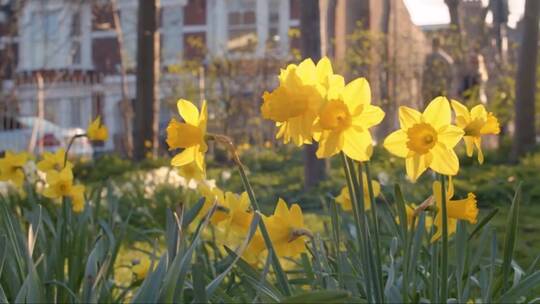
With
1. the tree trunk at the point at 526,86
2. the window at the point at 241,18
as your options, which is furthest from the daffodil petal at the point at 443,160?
the window at the point at 241,18

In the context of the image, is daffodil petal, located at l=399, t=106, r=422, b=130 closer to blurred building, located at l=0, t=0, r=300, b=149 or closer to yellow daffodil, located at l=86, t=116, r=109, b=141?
yellow daffodil, located at l=86, t=116, r=109, b=141

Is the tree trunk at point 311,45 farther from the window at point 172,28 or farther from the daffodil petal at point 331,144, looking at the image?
the window at point 172,28

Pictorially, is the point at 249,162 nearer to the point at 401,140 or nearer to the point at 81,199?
the point at 81,199

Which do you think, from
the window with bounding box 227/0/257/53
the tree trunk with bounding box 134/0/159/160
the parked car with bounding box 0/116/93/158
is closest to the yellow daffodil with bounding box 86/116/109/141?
the tree trunk with bounding box 134/0/159/160

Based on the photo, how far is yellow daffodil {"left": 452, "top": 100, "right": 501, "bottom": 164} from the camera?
1.54m

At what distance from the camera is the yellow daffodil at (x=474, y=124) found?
5.07ft

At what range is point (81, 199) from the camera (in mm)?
2738

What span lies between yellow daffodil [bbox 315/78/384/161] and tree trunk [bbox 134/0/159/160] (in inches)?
406

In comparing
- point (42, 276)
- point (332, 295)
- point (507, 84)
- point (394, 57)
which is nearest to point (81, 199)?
A: point (42, 276)

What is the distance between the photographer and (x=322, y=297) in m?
1.10

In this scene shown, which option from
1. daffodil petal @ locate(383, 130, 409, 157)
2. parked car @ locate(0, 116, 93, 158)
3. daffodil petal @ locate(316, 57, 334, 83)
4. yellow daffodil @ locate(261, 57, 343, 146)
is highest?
daffodil petal @ locate(316, 57, 334, 83)

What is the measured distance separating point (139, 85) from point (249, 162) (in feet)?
5.35

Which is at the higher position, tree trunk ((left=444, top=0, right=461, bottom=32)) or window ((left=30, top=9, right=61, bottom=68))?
tree trunk ((left=444, top=0, right=461, bottom=32))

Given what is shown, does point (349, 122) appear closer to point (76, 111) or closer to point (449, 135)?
point (449, 135)
